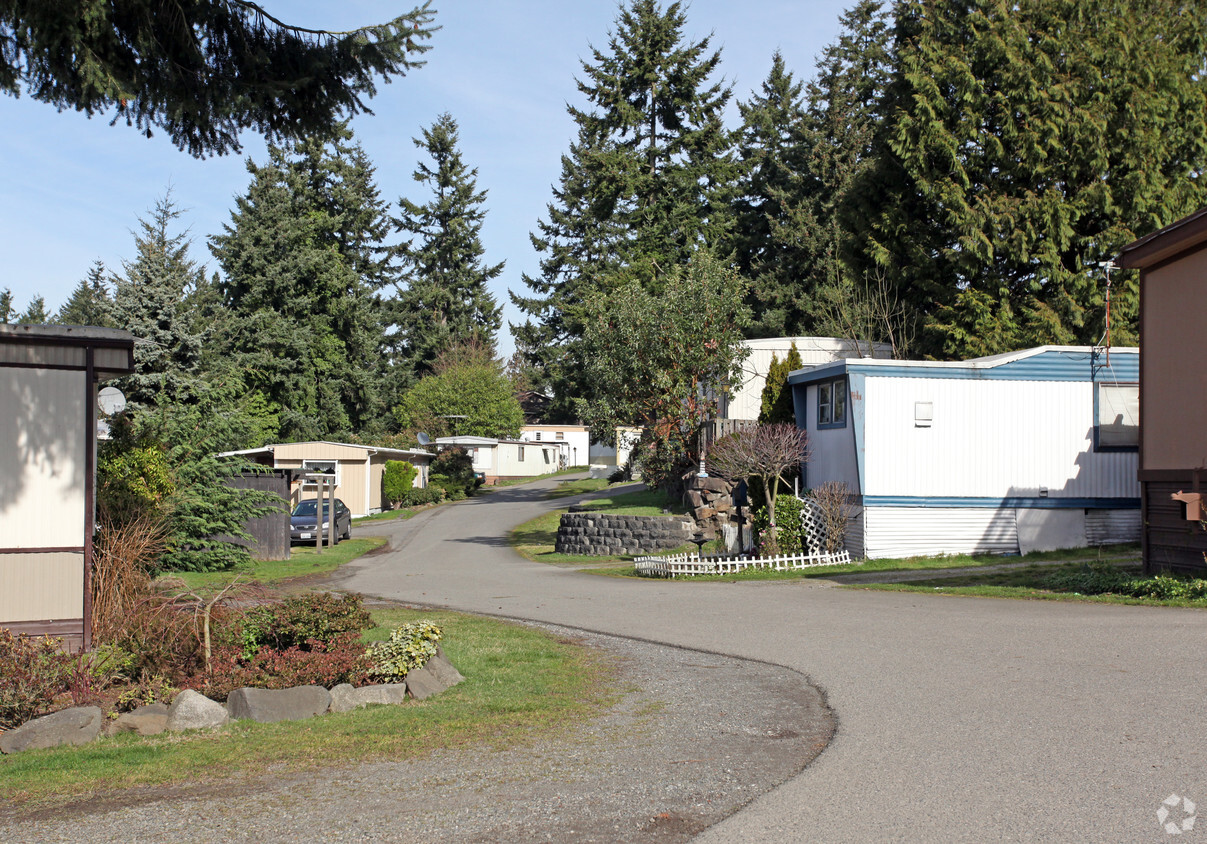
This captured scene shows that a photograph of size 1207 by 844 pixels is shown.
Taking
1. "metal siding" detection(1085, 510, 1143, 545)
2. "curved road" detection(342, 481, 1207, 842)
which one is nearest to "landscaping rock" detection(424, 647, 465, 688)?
"curved road" detection(342, 481, 1207, 842)

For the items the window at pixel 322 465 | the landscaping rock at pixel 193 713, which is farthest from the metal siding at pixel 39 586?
the window at pixel 322 465

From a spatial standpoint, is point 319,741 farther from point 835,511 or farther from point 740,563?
point 835,511

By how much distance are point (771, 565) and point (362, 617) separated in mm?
11397

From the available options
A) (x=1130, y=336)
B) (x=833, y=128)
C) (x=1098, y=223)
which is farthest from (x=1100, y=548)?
(x=833, y=128)

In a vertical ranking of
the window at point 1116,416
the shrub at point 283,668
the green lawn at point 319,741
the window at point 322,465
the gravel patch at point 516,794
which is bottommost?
the green lawn at point 319,741

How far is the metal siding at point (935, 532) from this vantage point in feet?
62.5

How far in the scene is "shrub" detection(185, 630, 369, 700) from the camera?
7715mm

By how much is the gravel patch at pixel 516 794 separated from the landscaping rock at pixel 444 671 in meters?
1.73

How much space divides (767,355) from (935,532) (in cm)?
995

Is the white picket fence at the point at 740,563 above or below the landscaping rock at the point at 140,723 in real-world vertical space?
below

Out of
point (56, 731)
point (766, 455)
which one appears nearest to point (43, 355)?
point (56, 731)

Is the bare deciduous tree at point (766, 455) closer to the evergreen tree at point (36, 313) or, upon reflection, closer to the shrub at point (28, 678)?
the shrub at point (28, 678)

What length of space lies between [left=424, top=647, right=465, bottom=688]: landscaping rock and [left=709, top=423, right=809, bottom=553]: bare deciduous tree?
1156 cm

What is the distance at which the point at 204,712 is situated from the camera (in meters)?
7.23
